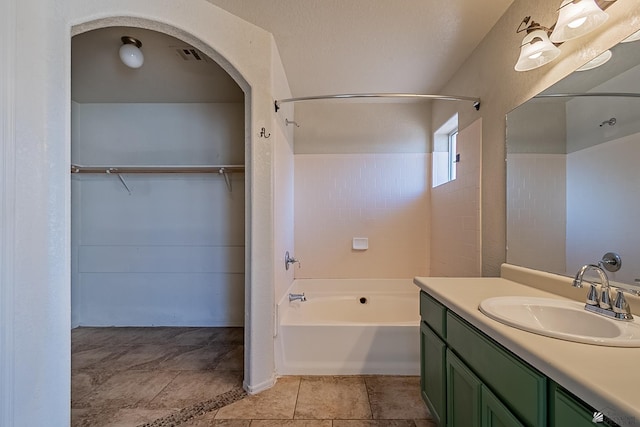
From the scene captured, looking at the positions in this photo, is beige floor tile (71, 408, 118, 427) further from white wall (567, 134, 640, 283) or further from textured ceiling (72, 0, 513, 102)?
white wall (567, 134, 640, 283)

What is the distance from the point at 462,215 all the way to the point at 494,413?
160 centimetres

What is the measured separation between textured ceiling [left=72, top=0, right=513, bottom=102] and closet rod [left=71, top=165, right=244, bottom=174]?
758 mm

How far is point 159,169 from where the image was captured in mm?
2943

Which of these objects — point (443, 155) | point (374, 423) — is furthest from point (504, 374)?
point (443, 155)

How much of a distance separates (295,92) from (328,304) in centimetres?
217

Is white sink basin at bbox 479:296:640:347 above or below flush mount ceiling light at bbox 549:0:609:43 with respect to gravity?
below

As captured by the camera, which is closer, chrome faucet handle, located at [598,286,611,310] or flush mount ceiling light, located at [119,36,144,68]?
chrome faucet handle, located at [598,286,611,310]

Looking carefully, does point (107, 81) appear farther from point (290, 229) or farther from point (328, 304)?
point (328, 304)

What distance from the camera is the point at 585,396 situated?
2.00ft

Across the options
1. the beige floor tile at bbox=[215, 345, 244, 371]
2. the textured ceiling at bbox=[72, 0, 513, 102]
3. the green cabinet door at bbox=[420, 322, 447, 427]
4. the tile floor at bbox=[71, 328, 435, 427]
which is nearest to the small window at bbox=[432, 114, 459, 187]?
the textured ceiling at bbox=[72, 0, 513, 102]

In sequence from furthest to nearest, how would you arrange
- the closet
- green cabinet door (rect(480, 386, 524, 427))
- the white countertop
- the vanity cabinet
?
the closet → green cabinet door (rect(480, 386, 524, 427)) → the vanity cabinet → the white countertop

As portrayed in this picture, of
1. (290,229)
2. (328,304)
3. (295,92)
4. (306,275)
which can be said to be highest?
(295,92)

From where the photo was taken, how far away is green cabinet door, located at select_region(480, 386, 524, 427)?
0.87 meters

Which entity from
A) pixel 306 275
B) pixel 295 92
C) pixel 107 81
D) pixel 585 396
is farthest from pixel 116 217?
pixel 585 396
